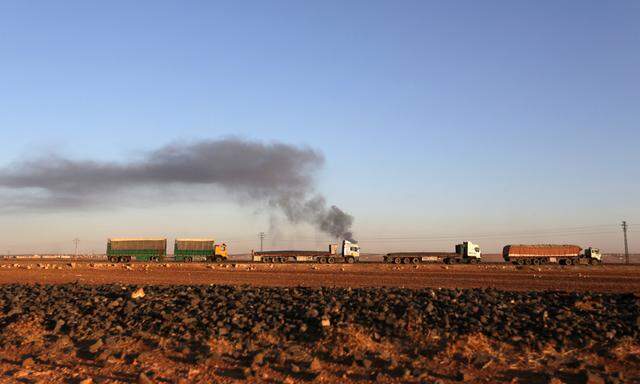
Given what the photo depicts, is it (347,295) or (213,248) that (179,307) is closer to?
(347,295)

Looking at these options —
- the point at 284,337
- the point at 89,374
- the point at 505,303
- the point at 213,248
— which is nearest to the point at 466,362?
the point at 284,337

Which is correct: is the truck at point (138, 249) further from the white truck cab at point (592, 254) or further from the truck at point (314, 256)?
the white truck cab at point (592, 254)

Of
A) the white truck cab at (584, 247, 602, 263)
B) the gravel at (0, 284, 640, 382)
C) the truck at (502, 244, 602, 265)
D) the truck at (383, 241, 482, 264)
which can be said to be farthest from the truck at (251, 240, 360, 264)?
the gravel at (0, 284, 640, 382)

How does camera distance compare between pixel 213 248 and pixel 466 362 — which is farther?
pixel 213 248

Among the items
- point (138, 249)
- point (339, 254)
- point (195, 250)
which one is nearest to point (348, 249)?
point (339, 254)

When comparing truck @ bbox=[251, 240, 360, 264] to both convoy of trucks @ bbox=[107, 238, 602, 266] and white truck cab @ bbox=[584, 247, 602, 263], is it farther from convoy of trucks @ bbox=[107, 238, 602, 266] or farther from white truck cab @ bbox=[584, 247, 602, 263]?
white truck cab @ bbox=[584, 247, 602, 263]

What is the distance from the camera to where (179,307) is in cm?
1466

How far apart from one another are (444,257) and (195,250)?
1755 inches

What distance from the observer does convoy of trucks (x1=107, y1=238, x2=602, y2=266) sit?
82.0 metres

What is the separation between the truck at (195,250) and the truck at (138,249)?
8.13ft

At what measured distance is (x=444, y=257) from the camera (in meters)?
80.8

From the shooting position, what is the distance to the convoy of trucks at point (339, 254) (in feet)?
269

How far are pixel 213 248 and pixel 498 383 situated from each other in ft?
282

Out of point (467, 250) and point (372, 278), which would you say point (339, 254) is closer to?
point (467, 250)
